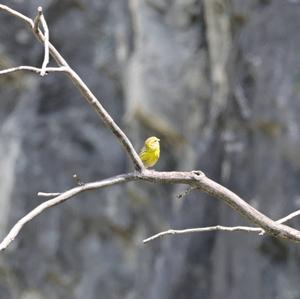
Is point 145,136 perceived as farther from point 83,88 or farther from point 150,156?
point 83,88

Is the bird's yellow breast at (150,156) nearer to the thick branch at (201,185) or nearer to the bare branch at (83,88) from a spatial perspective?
the thick branch at (201,185)

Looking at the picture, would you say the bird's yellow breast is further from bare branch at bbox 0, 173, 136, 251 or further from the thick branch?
bare branch at bbox 0, 173, 136, 251

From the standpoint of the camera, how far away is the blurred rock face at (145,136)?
7039 mm

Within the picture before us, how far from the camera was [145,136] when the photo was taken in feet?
30.9

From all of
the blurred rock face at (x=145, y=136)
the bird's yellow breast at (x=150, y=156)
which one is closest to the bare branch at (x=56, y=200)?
the bird's yellow breast at (x=150, y=156)

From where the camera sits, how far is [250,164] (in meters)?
7.15

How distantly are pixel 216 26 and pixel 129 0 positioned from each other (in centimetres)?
148

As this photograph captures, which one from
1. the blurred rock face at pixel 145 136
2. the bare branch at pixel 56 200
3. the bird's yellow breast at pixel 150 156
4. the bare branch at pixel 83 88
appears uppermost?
the blurred rock face at pixel 145 136

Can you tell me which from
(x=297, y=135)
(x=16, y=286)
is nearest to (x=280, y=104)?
(x=297, y=135)

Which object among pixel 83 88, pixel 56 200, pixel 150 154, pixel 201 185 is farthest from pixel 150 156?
pixel 56 200

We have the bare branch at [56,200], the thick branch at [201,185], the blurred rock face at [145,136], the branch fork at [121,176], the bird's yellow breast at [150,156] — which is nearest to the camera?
the bare branch at [56,200]

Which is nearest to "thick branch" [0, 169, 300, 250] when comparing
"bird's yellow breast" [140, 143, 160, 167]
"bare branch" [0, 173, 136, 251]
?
"bare branch" [0, 173, 136, 251]

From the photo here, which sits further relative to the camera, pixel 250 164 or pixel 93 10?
pixel 93 10

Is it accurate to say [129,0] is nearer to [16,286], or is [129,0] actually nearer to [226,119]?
[226,119]
